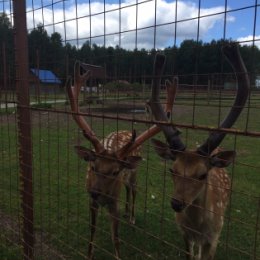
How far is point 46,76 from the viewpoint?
3.90 m

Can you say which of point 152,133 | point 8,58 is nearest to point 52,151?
point 8,58

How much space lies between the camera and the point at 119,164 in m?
3.94

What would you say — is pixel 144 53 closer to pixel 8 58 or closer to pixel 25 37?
pixel 25 37

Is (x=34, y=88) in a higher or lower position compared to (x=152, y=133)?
higher

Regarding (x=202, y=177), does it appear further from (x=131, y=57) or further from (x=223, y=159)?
(x=131, y=57)

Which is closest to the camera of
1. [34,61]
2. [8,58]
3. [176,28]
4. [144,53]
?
[176,28]

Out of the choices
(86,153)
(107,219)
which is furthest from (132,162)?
(107,219)

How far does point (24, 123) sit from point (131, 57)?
1536mm

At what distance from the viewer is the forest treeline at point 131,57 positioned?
2213 millimetres

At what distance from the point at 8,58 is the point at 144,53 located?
3.30m

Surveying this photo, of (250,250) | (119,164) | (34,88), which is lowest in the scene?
(250,250)

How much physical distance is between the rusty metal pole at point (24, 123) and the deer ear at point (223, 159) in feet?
5.85

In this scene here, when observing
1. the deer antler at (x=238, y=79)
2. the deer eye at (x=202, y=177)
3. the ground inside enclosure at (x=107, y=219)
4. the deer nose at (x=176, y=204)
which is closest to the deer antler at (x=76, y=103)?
the ground inside enclosure at (x=107, y=219)

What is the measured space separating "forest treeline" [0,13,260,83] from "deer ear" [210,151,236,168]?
0.63m
